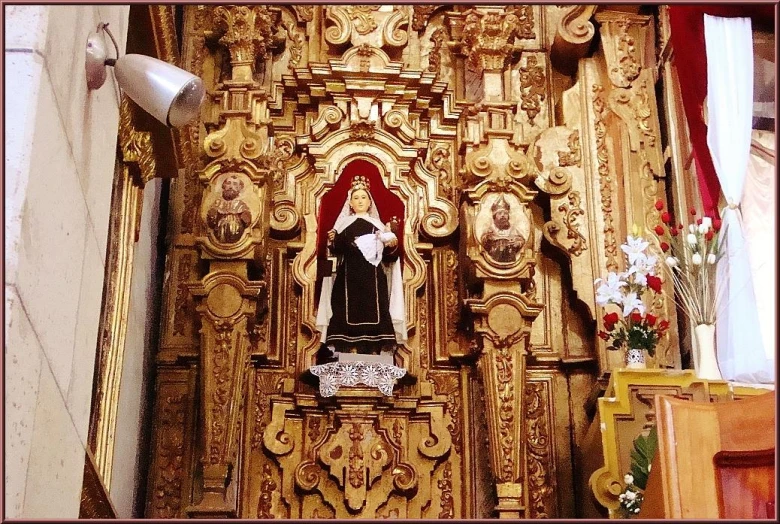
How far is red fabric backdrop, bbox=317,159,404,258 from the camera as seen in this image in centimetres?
765

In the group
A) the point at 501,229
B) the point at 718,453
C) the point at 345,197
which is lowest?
the point at 718,453

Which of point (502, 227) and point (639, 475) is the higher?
point (502, 227)

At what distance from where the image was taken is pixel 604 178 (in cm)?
781

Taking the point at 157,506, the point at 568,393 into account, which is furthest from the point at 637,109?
the point at 157,506

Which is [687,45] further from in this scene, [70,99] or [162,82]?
[70,99]

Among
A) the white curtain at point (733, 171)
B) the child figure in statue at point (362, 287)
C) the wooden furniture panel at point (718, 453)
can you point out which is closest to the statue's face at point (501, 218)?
the child figure in statue at point (362, 287)

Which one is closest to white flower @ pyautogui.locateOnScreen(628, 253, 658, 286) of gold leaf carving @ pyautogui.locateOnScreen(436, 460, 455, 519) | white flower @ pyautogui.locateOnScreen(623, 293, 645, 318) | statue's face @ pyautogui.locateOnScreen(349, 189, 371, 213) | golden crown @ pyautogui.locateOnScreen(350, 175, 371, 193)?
white flower @ pyautogui.locateOnScreen(623, 293, 645, 318)

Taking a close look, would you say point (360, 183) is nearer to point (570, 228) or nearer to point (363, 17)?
point (363, 17)

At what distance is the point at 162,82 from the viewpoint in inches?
152

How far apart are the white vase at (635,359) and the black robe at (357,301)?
5.19 feet

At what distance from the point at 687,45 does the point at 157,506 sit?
15.2ft

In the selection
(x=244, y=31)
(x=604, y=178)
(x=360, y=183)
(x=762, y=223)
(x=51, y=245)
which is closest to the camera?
(x=51, y=245)

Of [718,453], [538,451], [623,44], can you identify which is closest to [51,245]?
[718,453]

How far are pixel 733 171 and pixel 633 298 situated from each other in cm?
102
